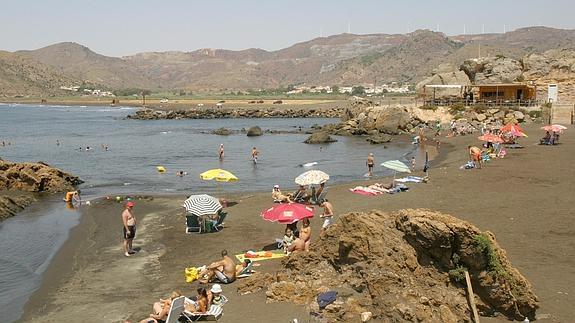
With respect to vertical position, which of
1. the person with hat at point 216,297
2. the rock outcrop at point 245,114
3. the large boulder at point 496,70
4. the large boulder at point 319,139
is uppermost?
the large boulder at point 496,70

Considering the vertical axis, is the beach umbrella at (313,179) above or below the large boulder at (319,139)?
above

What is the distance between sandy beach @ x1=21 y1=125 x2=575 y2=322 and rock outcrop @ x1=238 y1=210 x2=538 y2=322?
1.52 ft

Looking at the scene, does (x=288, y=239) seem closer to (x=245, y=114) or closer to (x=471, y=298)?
(x=471, y=298)

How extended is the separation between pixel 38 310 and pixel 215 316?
4.39 m

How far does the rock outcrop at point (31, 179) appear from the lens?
26.8 meters

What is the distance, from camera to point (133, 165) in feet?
130

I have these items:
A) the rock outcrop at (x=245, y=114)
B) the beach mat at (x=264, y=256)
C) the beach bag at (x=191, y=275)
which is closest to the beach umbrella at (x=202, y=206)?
the beach mat at (x=264, y=256)

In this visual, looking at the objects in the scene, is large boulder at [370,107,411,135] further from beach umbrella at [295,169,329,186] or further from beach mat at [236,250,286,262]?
beach mat at [236,250,286,262]

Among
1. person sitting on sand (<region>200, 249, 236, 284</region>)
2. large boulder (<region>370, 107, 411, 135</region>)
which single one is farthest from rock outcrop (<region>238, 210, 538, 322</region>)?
large boulder (<region>370, 107, 411, 135</region>)

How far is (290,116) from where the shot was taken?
101 metres

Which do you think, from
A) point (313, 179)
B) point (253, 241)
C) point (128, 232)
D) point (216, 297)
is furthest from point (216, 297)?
point (313, 179)

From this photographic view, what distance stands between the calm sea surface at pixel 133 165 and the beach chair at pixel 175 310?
13.6ft

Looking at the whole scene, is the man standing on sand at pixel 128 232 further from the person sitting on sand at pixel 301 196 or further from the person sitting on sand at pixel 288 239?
the person sitting on sand at pixel 301 196

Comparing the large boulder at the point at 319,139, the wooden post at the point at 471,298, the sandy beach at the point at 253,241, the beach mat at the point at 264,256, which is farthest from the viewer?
the large boulder at the point at 319,139
